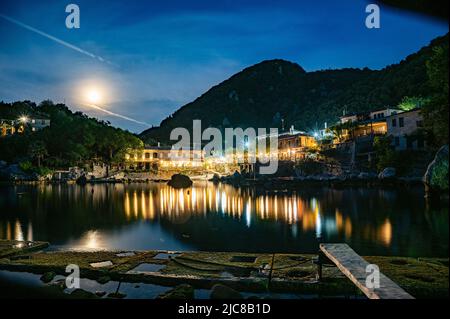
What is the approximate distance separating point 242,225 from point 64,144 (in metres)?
74.6

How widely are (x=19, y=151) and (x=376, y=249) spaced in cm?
8595

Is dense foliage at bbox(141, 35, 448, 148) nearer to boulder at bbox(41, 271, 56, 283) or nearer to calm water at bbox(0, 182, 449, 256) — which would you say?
calm water at bbox(0, 182, 449, 256)

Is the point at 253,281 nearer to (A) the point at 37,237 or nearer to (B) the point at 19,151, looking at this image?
(A) the point at 37,237

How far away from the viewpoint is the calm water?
55.8 ft

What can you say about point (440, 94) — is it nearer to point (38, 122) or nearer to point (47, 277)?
point (47, 277)

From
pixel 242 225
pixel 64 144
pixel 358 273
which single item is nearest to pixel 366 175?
pixel 242 225

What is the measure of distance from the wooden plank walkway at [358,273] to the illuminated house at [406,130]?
132 ft

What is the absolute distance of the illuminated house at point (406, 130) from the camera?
4366 centimetres

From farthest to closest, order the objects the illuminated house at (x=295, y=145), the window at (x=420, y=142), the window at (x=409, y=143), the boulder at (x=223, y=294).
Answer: the illuminated house at (x=295, y=145) → the window at (x=409, y=143) → the window at (x=420, y=142) → the boulder at (x=223, y=294)

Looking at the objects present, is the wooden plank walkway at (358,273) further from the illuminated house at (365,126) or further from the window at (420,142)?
the illuminated house at (365,126)

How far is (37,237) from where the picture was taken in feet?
63.6

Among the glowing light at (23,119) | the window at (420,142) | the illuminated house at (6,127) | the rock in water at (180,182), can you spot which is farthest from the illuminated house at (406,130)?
the glowing light at (23,119)

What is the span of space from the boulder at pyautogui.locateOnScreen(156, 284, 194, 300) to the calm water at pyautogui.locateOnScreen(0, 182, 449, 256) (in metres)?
7.20
